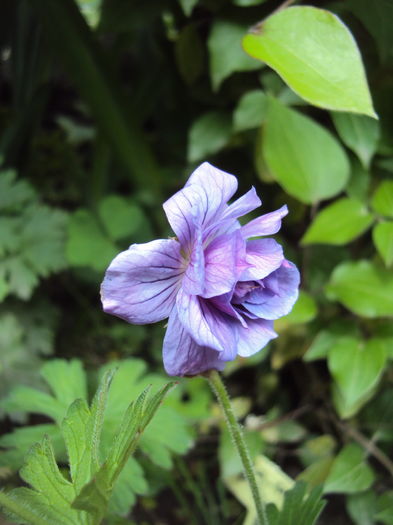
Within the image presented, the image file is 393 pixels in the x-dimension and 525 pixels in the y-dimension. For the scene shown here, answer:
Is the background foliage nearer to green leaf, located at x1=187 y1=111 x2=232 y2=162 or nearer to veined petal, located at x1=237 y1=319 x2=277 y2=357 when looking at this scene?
green leaf, located at x1=187 y1=111 x2=232 y2=162

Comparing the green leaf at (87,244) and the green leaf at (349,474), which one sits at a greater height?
the green leaf at (87,244)

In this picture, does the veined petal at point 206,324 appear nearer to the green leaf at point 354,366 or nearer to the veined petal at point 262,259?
the veined petal at point 262,259

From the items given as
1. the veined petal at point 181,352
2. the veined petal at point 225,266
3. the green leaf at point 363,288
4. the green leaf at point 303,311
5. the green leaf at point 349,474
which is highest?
the veined petal at point 225,266

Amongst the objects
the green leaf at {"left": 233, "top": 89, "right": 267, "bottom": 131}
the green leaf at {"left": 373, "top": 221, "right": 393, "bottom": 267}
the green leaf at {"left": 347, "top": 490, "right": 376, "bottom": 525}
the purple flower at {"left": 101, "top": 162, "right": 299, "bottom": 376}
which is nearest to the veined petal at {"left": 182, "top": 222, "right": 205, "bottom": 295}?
the purple flower at {"left": 101, "top": 162, "right": 299, "bottom": 376}

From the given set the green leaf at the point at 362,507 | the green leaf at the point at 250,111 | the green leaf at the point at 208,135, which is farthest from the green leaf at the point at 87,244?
the green leaf at the point at 362,507

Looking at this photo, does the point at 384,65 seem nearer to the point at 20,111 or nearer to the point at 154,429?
the point at 154,429
